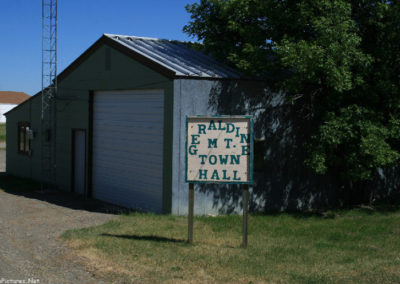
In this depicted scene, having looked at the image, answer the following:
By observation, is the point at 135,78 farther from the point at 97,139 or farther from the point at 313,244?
the point at 313,244

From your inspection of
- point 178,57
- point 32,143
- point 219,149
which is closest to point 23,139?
point 32,143

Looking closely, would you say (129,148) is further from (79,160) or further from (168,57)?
(79,160)

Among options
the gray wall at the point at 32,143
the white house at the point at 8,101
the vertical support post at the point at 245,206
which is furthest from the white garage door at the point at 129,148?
the white house at the point at 8,101

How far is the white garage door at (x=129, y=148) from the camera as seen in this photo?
12.4 meters

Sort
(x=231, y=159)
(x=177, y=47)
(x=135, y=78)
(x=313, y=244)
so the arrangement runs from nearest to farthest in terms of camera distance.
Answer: (x=231, y=159)
(x=313, y=244)
(x=135, y=78)
(x=177, y=47)

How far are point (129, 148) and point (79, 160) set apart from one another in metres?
3.16

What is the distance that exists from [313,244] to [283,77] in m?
5.37

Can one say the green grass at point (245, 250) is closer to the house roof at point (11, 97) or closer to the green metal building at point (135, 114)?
the green metal building at point (135, 114)

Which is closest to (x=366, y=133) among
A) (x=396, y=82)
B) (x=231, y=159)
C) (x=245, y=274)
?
(x=396, y=82)

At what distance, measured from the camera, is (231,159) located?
8.48 metres

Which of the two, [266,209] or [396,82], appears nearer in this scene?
[396,82]

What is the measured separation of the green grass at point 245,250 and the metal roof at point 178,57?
11.8 feet

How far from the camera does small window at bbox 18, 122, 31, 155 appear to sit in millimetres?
19578

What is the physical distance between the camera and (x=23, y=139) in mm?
20141
